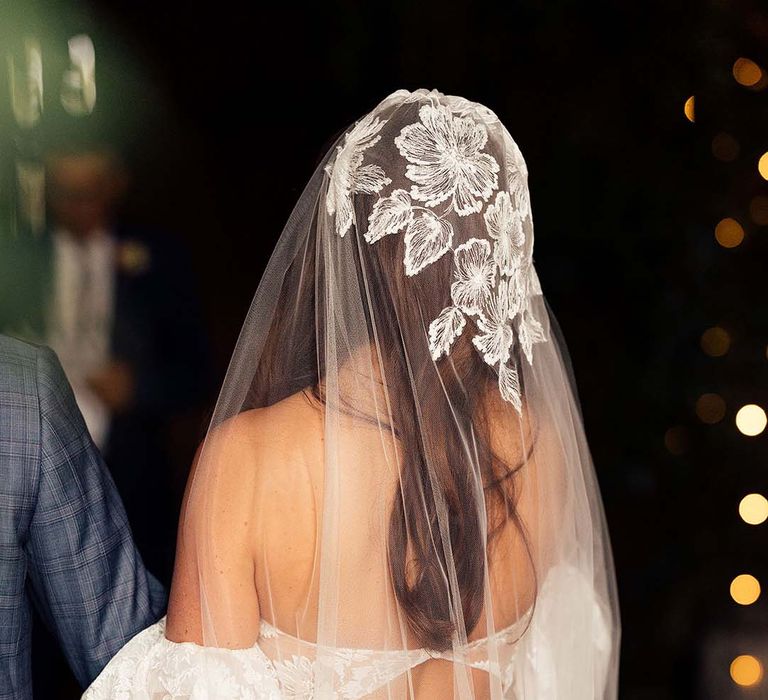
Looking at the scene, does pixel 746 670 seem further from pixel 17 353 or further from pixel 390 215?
pixel 17 353

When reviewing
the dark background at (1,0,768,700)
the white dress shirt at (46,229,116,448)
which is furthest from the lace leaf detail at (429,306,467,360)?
the white dress shirt at (46,229,116,448)

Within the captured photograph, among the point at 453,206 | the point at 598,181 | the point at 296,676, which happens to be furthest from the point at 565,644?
the point at 598,181

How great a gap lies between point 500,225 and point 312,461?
466mm

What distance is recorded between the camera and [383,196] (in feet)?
4.13

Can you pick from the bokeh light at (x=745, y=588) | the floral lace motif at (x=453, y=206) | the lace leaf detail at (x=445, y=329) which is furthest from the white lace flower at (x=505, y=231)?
the bokeh light at (x=745, y=588)

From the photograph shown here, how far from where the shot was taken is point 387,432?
126cm

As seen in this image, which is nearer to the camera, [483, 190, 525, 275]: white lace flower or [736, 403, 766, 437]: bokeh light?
[483, 190, 525, 275]: white lace flower

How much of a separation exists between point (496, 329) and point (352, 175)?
12.9 inches

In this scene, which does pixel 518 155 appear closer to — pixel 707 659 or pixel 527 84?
pixel 527 84

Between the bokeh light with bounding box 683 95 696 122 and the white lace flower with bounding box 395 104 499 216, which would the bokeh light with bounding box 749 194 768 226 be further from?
the white lace flower with bounding box 395 104 499 216

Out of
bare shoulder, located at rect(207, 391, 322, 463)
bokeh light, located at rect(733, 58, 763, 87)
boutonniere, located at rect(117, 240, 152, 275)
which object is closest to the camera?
bare shoulder, located at rect(207, 391, 322, 463)

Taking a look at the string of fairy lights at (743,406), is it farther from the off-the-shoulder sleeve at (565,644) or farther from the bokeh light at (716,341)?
the off-the-shoulder sleeve at (565,644)

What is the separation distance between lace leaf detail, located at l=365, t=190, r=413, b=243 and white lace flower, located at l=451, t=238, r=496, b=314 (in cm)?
9

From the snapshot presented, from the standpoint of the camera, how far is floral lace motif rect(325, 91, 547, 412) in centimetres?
125
